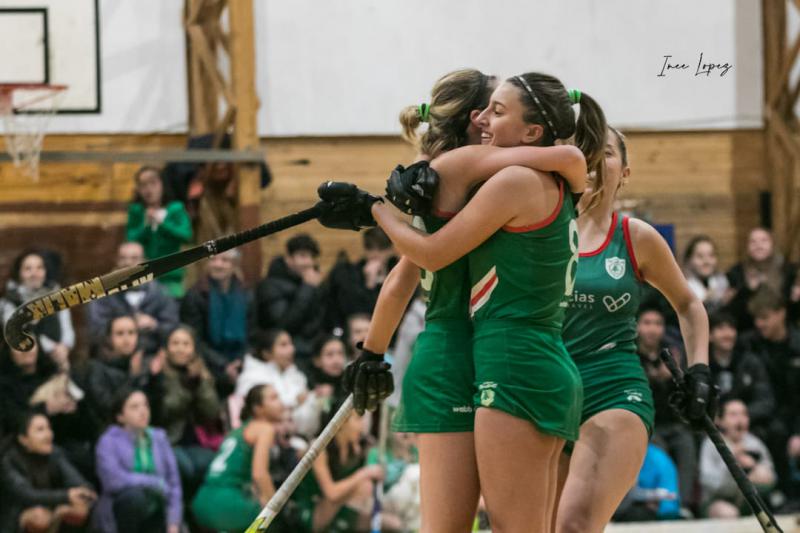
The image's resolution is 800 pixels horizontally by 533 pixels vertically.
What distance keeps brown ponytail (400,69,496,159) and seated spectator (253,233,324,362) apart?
5.29 m

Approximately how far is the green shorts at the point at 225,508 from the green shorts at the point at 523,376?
454 centimetres

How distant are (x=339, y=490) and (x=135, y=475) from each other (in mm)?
1268

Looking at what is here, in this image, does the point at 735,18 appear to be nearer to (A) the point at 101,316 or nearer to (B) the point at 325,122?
(B) the point at 325,122

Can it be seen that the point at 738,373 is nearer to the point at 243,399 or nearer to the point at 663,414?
the point at 663,414

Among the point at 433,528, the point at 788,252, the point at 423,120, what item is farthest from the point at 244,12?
the point at 433,528

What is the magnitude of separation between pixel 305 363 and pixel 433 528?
531cm

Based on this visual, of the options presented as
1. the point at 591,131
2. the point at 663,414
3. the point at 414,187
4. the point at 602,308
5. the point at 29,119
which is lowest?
the point at 663,414

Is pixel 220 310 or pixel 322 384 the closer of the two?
pixel 322 384

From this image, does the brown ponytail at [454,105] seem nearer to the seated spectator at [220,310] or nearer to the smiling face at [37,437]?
the smiling face at [37,437]

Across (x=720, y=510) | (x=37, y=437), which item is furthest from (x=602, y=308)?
(x=720, y=510)

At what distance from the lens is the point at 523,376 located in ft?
12.8

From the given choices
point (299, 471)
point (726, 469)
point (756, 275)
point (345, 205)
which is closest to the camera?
point (345, 205)

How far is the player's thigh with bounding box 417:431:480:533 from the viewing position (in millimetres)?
3924

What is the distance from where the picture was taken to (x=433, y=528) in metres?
3.94
